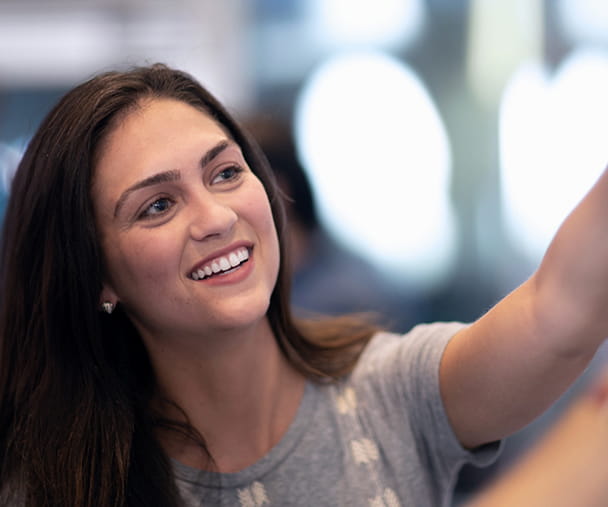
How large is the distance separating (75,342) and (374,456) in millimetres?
568

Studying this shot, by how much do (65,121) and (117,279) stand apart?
0.29 m

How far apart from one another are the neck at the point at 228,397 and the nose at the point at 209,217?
0.61 ft

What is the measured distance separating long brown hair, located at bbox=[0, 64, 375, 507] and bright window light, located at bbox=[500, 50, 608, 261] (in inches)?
85.5

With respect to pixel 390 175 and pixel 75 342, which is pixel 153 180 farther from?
pixel 390 175

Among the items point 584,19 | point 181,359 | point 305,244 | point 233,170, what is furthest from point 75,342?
point 584,19

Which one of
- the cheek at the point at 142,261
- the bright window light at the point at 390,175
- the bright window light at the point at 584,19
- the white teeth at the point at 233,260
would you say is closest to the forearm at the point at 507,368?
the white teeth at the point at 233,260

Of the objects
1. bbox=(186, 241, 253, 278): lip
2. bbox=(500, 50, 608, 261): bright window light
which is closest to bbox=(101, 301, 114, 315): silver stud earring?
bbox=(186, 241, 253, 278): lip

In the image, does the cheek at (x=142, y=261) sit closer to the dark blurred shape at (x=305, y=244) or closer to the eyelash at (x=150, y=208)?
the eyelash at (x=150, y=208)

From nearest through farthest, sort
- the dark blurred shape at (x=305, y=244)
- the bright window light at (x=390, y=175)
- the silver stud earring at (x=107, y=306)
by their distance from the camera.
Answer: the silver stud earring at (x=107, y=306) < the dark blurred shape at (x=305, y=244) < the bright window light at (x=390, y=175)

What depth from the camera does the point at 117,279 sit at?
1439 mm

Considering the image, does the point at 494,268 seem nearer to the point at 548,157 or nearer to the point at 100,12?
the point at 548,157

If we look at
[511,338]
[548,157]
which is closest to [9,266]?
[511,338]

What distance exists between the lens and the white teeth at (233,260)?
1.35 m

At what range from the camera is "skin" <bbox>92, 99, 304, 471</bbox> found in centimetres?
134
